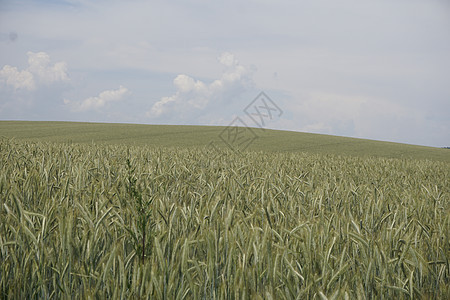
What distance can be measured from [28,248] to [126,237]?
453 mm

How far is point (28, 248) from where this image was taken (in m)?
1.75

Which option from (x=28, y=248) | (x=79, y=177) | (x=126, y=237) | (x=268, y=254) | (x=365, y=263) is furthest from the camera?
(x=79, y=177)

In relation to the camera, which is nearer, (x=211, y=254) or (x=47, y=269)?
(x=211, y=254)

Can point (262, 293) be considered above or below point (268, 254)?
below

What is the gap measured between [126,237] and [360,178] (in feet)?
14.6

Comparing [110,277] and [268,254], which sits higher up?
[268,254]

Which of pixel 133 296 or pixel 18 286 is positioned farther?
pixel 18 286

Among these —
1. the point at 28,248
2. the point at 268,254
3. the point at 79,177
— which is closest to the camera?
the point at 268,254

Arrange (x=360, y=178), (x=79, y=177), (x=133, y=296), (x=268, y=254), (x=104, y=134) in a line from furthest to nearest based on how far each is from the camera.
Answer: (x=104, y=134) < (x=360, y=178) < (x=79, y=177) < (x=268, y=254) < (x=133, y=296)

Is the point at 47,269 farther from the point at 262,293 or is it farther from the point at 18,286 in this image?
the point at 262,293

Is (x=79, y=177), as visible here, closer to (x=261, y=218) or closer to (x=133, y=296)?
(x=261, y=218)

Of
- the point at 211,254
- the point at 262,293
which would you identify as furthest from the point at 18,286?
the point at 262,293

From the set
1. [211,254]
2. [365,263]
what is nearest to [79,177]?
[211,254]

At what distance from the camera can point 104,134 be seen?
78.0ft
